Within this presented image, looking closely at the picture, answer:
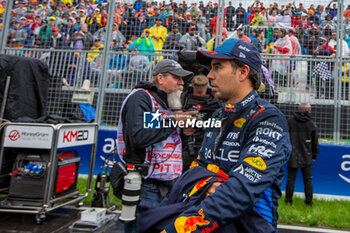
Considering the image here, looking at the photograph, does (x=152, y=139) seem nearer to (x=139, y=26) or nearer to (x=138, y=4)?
(x=139, y=26)

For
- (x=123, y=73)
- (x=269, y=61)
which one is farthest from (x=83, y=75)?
(x=269, y=61)

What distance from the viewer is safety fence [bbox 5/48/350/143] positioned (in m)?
5.30

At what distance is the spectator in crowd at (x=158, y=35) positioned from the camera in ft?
19.5

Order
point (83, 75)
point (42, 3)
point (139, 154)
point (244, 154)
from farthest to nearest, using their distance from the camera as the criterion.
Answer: point (42, 3)
point (83, 75)
point (139, 154)
point (244, 154)

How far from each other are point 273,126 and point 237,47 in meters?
0.46

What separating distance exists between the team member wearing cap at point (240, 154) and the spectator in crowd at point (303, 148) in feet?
13.9

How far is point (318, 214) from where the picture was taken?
14.8 ft

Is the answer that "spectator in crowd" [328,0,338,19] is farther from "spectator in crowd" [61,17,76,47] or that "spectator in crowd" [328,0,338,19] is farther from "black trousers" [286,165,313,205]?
"spectator in crowd" [61,17,76,47]

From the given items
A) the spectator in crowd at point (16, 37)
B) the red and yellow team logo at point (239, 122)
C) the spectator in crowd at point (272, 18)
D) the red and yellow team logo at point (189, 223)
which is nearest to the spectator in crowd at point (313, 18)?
the spectator in crowd at point (272, 18)

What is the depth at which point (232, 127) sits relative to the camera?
1.37 metres

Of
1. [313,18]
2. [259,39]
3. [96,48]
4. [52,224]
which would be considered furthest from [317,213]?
[96,48]

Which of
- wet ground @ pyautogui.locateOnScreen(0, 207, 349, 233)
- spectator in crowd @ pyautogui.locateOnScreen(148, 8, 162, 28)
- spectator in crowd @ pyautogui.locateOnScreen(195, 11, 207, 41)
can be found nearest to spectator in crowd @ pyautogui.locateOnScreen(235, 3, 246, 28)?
spectator in crowd @ pyautogui.locateOnScreen(195, 11, 207, 41)

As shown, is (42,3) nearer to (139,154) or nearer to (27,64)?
(27,64)

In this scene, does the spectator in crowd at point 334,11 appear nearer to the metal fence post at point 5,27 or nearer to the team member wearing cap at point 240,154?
the team member wearing cap at point 240,154
